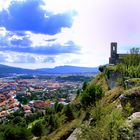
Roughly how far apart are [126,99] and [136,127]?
7910 millimetres

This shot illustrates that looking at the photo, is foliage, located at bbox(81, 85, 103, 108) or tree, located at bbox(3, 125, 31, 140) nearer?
foliage, located at bbox(81, 85, 103, 108)

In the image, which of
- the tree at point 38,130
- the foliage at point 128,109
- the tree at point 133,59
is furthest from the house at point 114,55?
the foliage at point 128,109

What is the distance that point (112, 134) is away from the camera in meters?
19.1

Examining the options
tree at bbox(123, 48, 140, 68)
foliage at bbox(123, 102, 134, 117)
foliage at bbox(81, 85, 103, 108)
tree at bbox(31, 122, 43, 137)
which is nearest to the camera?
foliage at bbox(123, 102, 134, 117)

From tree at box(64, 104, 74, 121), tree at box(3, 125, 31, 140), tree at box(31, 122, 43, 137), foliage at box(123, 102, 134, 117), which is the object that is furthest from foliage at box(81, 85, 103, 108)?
foliage at box(123, 102, 134, 117)

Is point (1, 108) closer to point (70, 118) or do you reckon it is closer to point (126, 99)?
point (70, 118)

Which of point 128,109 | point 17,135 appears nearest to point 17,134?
point 17,135

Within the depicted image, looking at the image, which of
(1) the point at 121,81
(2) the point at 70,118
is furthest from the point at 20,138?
(1) the point at 121,81

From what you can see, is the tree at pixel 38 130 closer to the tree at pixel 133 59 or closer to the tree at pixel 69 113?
the tree at pixel 69 113

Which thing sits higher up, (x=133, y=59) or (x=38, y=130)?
(x=133, y=59)

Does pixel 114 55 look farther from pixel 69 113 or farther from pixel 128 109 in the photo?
pixel 128 109

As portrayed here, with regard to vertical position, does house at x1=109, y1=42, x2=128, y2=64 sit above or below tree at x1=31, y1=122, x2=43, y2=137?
above

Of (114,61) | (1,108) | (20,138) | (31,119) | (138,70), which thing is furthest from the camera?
(1,108)

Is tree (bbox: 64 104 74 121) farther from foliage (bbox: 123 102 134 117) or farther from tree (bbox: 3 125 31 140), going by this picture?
foliage (bbox: 123 102 134 117)
